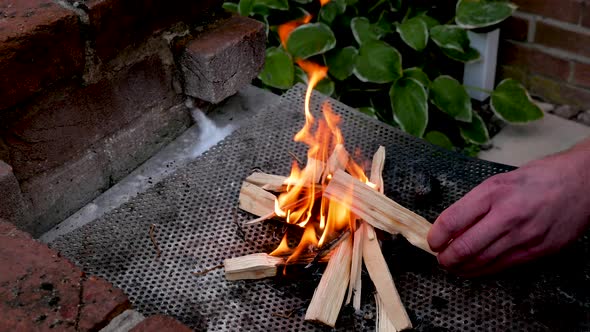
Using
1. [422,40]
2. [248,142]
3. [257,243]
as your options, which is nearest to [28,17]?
[248,142]

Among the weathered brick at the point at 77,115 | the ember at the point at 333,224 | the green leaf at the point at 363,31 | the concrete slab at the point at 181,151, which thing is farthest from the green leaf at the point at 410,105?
the weathered brick at the point at 77,115

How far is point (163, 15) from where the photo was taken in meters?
1.86

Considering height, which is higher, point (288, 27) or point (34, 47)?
point (34, 47)

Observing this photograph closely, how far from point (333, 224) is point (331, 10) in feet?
4.58

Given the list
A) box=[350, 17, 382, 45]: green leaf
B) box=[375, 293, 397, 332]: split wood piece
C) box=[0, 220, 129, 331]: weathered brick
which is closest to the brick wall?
box=[350, 17, 382, 45]: green leaf

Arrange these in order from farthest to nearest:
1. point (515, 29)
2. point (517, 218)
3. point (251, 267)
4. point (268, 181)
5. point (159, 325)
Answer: point (515, 29)
point (268, 181)
point (251, 267)
point (517, 218)
point (159, 325)

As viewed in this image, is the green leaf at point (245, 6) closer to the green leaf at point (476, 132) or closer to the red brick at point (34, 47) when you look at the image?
the green leaf at point (476, 132)

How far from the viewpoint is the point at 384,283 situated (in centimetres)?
143

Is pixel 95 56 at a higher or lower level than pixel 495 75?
higher

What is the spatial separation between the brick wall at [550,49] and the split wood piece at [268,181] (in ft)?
5.45

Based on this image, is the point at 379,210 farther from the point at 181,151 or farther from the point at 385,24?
the point at 385,24

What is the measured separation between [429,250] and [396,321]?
0.20m

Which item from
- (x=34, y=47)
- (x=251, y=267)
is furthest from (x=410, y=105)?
(x=34, y=47)

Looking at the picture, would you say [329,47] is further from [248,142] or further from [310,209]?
[310,209]
